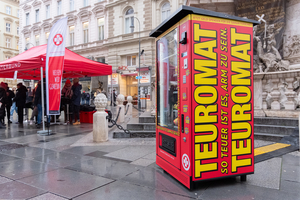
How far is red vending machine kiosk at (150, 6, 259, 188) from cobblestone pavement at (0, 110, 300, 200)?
0.24 m

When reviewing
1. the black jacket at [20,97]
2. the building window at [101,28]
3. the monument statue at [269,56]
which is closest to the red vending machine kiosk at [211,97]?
the monument statue at [269,56]

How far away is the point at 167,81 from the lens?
3.62 metres

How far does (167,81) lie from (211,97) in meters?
0.99

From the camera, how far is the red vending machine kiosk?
2760 millimetres

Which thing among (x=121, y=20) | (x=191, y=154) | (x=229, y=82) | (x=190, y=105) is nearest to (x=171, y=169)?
(x=191, y=154)

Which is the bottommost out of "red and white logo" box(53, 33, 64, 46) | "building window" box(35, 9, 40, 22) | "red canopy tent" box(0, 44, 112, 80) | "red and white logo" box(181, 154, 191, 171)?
"red and white logo" box(181, 154, 191, 171)

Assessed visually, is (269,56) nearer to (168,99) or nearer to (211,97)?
(168,99)

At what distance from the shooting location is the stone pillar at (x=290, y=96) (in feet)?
20.7

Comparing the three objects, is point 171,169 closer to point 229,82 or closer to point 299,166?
point 229,82

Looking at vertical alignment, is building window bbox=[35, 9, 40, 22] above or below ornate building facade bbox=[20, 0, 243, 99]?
above

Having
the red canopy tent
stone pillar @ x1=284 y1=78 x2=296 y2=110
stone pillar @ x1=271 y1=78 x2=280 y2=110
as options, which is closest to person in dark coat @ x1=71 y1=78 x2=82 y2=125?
the red canopy tent

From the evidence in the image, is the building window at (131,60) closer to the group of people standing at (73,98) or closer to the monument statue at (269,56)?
the group of people standing at (73,98)

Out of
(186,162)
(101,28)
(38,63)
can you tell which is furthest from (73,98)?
(101,28)

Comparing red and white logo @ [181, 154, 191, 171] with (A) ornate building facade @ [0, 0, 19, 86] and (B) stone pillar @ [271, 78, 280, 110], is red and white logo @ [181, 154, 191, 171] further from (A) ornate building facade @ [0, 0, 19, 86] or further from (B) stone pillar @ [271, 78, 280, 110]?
(A) ornate building facade @ [0, 0, 19, 86]
